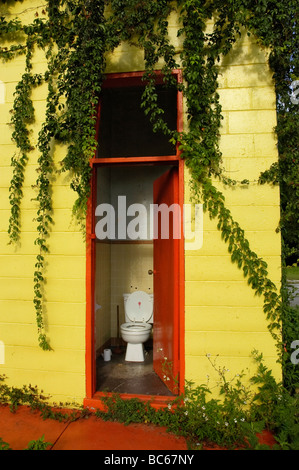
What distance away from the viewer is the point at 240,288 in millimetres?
2789

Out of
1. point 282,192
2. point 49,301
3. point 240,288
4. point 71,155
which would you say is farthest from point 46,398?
point 282,192

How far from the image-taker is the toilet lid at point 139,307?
14.6 feet

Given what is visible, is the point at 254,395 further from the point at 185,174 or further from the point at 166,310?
the point at 185,174

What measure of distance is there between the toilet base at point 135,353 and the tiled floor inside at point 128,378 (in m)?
0.05

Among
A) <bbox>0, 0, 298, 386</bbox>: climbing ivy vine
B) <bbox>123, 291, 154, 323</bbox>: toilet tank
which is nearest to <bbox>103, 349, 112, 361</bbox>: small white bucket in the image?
<bbox>123, 291, 154, 323</bbox>: toilet tank

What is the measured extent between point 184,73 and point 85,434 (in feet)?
10.1

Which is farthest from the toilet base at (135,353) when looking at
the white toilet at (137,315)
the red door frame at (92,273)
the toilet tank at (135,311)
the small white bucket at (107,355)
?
the red door frame at (92,273)

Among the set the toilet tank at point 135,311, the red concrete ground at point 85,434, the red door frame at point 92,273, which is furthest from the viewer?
the toilet tank at point 135,311

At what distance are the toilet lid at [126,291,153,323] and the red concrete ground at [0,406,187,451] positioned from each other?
1739 millimetres

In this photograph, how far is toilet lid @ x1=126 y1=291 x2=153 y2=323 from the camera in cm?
445

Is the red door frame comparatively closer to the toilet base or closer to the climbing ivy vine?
the climbing ivy vine

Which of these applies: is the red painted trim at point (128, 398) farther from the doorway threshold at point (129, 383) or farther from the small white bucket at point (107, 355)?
the small white bucket at point (107, 355)
